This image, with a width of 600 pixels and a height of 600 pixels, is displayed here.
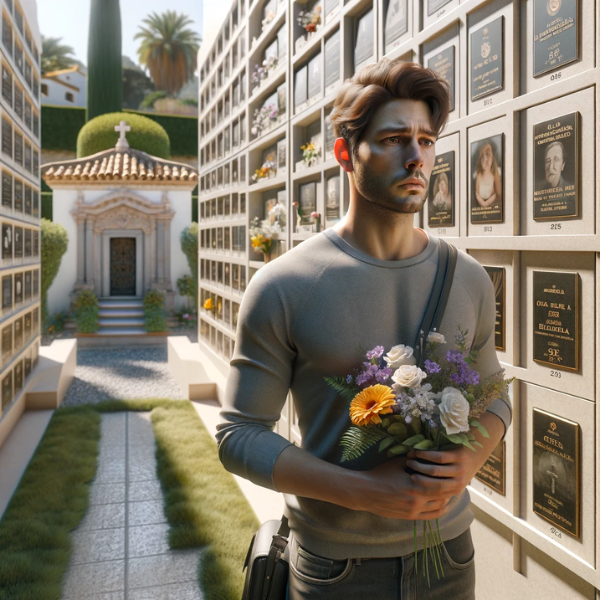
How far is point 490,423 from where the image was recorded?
4.69ft

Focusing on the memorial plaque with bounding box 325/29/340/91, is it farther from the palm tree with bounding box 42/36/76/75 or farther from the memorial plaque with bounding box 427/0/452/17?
the palm tree with bounding box 42/36/76/75

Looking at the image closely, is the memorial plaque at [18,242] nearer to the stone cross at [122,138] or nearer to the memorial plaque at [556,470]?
the memorial plaque at [556,470]

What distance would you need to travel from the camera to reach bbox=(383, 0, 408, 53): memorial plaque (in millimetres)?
3156

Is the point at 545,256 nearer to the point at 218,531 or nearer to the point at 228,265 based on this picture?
the point at 218,531

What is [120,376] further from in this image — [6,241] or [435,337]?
[435,337]

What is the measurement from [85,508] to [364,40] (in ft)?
13.1

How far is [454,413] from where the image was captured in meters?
1.18

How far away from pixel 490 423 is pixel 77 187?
588 inches

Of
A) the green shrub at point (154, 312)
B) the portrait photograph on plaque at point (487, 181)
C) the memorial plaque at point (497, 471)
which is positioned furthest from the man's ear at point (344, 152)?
the green shrub at point (154, 312)

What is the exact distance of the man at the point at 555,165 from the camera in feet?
6.89

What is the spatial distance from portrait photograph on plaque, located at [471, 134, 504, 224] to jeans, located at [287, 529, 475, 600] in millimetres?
1510

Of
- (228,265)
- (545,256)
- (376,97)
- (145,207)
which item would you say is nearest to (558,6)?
(545,256)

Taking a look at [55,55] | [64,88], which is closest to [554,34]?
[64,88]

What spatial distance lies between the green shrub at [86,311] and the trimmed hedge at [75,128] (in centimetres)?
1047
